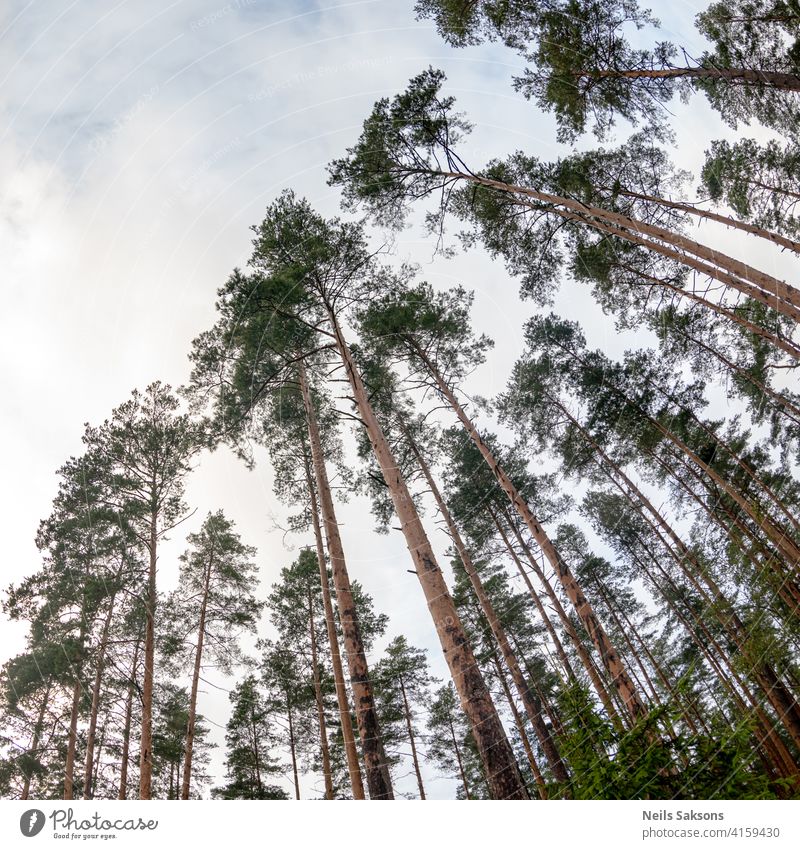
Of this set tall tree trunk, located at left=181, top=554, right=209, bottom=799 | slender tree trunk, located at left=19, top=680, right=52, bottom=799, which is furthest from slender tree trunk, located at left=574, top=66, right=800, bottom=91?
slender tree trunk, located at left=19, top=680, right=52, bottom=799

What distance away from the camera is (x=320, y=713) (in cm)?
620

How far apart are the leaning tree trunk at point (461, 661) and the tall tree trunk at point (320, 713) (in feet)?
12.7

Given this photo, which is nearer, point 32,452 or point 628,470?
point 32,452

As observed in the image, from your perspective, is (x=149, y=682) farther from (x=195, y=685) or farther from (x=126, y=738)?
(x=126, y=738)

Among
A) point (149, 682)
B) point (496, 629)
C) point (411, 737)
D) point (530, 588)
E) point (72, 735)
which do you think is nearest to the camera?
point (149, 682)

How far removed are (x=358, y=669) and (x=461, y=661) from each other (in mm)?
1986

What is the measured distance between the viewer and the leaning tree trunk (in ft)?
8.66

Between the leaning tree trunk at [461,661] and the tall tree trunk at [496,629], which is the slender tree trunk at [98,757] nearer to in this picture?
the tall tree trunk at [496,629]

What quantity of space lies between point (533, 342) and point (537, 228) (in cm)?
199

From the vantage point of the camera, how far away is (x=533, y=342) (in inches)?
314
